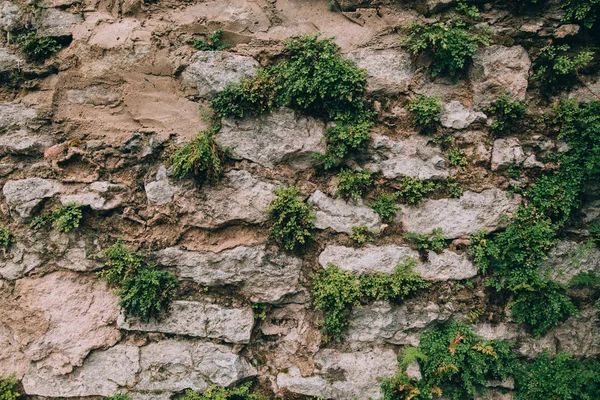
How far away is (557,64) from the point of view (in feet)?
13.7

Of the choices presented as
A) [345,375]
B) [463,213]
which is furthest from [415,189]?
[345,375]

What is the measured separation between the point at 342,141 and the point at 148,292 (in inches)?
108

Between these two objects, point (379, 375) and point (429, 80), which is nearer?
point (379, 375)

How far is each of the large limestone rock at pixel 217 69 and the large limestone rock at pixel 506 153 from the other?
2941 millimetres

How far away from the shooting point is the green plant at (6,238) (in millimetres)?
4387

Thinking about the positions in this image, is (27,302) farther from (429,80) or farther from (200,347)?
(429,80)

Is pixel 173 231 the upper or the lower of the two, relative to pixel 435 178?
lower

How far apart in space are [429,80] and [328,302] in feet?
9.25

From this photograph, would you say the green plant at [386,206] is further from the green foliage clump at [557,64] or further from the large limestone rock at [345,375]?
the green foliage clump at [557,64]

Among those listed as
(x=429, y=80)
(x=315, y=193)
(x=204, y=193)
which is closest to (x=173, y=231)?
(x=204, y=193)

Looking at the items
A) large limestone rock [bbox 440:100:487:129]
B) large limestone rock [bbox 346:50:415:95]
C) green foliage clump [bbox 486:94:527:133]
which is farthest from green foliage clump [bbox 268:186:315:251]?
green foliage clump [bbox 486:94:527:133]

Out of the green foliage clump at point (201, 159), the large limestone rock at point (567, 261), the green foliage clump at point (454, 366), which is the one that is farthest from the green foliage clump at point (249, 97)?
the large limestone rock at point (567, 261)

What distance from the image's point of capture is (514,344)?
166 inches

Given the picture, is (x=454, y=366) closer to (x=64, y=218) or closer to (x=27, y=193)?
(x=64, y=218)
